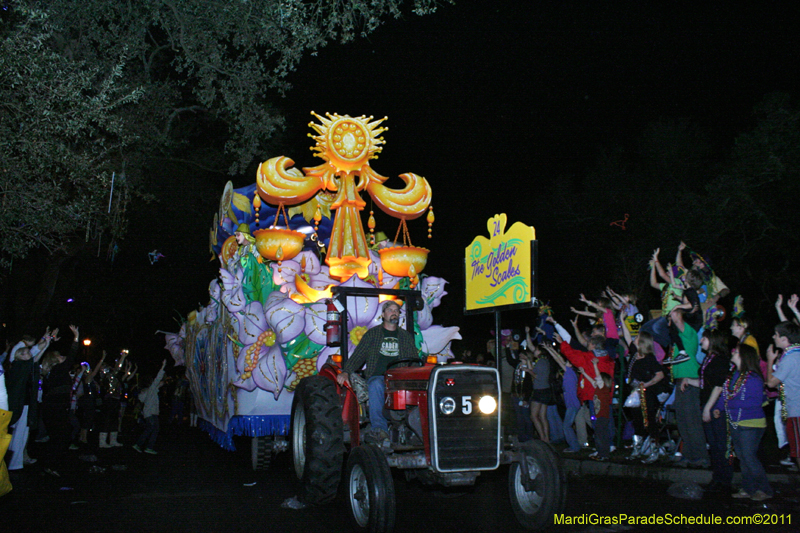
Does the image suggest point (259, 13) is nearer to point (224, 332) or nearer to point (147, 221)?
point (224, 332)

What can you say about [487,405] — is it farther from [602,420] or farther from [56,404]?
[56,404]

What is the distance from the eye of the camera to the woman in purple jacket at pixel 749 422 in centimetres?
621

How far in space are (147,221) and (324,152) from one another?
11063mm

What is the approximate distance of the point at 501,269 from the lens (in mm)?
7527

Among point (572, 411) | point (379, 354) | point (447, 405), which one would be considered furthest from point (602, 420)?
point (447, 405)

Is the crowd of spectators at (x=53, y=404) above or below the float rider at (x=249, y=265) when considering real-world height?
below

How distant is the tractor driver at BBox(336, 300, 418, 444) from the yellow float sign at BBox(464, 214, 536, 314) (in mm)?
1314

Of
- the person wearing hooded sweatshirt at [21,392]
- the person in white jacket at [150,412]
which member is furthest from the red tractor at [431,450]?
the person in white jacket at [150,412]

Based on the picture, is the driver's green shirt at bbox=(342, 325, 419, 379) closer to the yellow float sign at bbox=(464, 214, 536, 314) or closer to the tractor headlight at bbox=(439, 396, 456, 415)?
the tractor headlight at bbox=(439, 396, 456, 415)

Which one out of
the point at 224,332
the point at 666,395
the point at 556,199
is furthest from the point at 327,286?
the point at 556,199

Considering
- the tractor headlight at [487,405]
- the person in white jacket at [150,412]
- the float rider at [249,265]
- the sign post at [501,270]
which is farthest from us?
the person in white jacket at [150,412]

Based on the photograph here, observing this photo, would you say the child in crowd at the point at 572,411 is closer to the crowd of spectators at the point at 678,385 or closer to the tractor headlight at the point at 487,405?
the crowd of spectators at the point at 678,385

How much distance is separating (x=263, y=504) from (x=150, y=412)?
19.3 ft

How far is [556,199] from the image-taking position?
2595 centimetres
